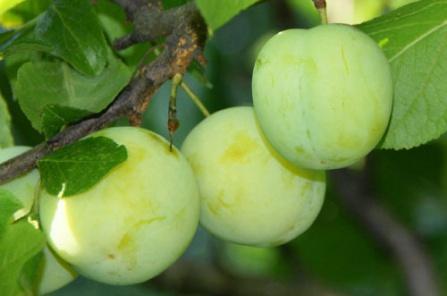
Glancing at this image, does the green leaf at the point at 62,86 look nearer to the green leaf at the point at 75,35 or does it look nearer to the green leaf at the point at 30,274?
the green leaf at the point at 75,35

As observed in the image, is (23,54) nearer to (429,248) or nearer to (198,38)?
(198,38)

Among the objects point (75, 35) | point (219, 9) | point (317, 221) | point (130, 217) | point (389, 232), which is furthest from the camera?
point (317, 221)

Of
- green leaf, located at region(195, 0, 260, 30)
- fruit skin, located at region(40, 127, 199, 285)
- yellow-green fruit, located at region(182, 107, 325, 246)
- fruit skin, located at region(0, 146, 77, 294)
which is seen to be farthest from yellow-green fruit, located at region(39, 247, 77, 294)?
green leaf, located at region(195, 0, 260, 30)

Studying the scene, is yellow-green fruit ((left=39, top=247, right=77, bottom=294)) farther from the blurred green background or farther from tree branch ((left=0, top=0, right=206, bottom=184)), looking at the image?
the blurred green background

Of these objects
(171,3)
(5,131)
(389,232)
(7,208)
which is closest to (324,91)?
(7,208)

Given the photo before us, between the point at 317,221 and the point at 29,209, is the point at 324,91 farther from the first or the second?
the point at 317,221

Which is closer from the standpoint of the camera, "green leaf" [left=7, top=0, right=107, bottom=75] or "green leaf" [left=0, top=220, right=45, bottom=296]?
"green leaf" [left=0, top=220, right=45, bottom=296]
